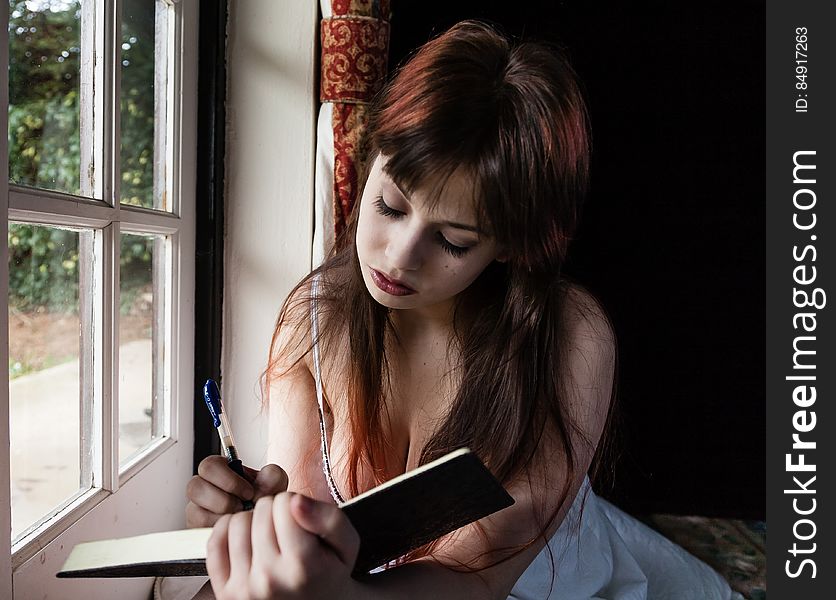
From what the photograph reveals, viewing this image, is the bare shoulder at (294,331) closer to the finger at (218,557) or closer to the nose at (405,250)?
the nose at (405,250)

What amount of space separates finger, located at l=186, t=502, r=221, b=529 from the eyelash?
1.40 feet

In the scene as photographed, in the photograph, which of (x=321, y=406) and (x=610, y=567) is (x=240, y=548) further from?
(x=610, y=567)

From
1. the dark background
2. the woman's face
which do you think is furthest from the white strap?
the dark background

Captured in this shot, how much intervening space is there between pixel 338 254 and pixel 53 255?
460mm

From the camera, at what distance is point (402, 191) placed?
861 mm

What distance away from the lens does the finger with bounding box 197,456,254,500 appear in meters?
0.72

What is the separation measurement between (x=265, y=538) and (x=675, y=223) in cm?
171

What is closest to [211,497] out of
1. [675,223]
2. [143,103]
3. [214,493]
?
[214,493]

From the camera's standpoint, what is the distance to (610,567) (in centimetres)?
144

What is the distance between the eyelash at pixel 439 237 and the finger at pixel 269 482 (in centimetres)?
35

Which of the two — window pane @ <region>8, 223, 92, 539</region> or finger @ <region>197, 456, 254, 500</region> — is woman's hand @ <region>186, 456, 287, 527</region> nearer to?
finger @ <region>197, 456, 254, 500</region>

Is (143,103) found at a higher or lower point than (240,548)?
higher

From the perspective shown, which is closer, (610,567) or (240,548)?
(240,548)

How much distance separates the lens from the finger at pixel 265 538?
1.73ft
